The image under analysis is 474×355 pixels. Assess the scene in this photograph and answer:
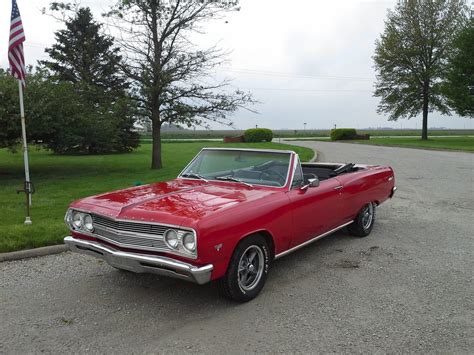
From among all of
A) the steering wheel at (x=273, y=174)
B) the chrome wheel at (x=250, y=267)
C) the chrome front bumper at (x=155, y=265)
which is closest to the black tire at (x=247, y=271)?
the chrome wheel at (x=250, y=267)

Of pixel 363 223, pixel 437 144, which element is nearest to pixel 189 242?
pixel 363 223

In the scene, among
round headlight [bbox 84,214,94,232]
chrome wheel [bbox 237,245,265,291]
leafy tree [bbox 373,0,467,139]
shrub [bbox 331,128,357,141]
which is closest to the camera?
chrome wheel [bbox 237,245,265,291]

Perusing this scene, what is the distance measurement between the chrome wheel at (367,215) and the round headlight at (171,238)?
3.70m

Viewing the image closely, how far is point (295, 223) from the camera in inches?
186

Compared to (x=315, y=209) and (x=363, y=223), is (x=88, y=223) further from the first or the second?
(x=363, y=223)

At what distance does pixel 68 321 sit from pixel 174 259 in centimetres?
108

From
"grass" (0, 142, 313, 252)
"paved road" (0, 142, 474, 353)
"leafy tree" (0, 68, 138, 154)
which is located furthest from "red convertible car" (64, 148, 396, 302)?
"leafy tree" (0, 68, 138, 154)

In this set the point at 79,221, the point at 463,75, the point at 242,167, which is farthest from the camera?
the point at 463,75

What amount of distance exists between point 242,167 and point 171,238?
6.22 ft

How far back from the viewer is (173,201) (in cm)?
425

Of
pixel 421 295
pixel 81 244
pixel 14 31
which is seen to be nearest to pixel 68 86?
pixel 14 31

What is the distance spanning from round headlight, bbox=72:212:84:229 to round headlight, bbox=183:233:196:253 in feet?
4.41

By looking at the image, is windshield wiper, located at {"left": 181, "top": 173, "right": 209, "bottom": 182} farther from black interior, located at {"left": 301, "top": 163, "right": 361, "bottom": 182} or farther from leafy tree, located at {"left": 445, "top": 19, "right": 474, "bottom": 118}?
leafy tree, located at {"left": 445, "top": 19, "right": 474, "bottom": 118}

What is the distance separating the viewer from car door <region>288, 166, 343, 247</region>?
15.7 ft
